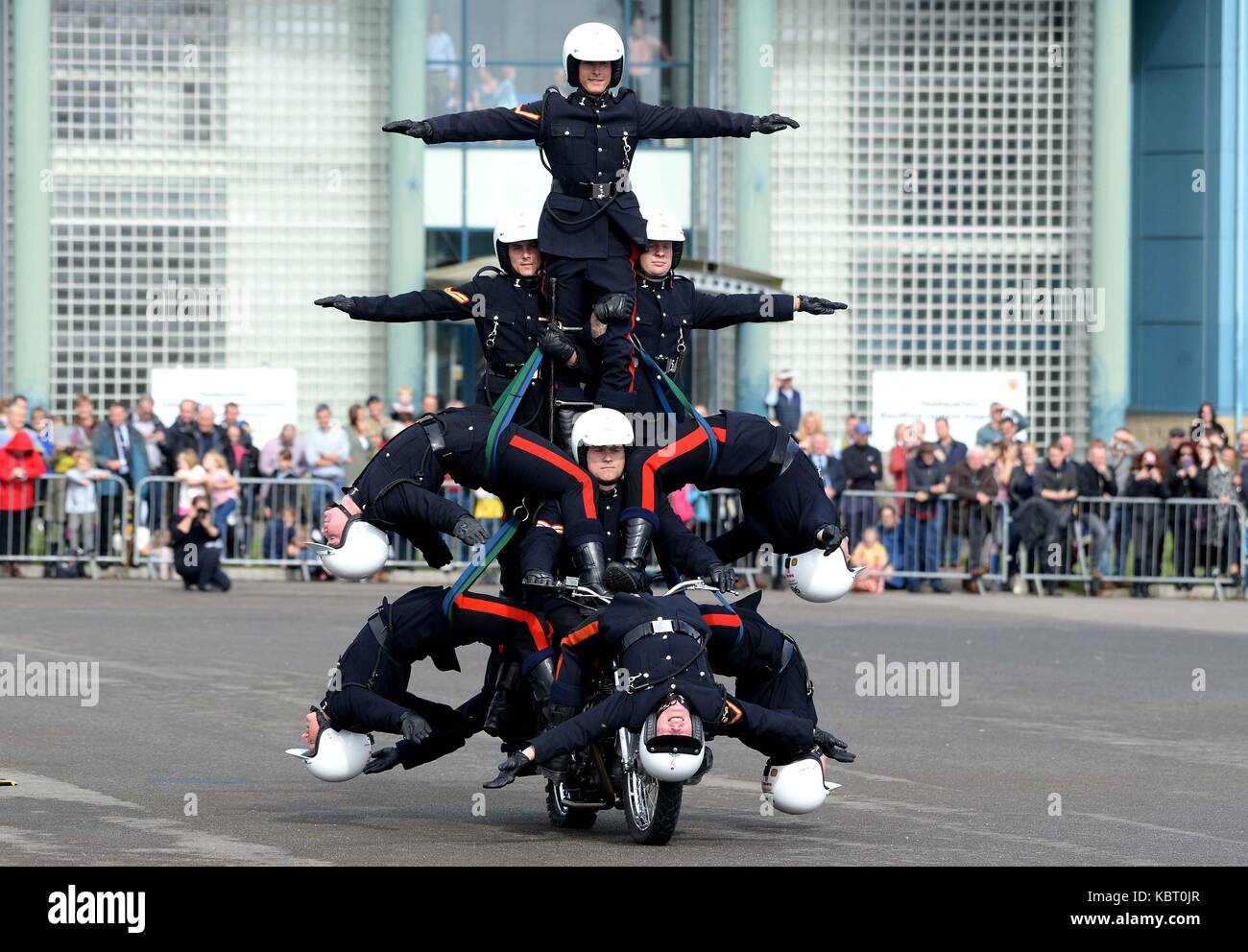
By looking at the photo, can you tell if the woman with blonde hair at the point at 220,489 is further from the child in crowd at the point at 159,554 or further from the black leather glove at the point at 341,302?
the black leather glove at the point at 341,302

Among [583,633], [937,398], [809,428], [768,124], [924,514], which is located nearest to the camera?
[583,633]

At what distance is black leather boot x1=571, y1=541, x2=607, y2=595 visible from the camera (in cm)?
1097

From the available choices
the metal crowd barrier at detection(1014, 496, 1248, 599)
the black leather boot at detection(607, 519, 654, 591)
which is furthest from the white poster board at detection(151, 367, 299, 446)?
the black leather boot at detection(607, 519, 654, 591)

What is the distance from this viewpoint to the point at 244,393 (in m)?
34.5

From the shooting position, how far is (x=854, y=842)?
1059cm

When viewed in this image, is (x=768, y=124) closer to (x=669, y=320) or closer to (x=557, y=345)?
(x=669, y=320)

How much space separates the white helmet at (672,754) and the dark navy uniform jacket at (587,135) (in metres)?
2.66

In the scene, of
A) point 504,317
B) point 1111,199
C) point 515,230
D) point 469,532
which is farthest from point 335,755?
point 1111,199

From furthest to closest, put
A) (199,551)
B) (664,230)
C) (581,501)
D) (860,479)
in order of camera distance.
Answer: (860,479)
(199,551)
(664,230)
(581,501)

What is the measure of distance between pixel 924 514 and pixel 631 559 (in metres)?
17.8

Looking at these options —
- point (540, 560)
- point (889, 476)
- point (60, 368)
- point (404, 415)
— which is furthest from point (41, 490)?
point (540, 560)

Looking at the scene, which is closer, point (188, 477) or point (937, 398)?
point (188, 477)
